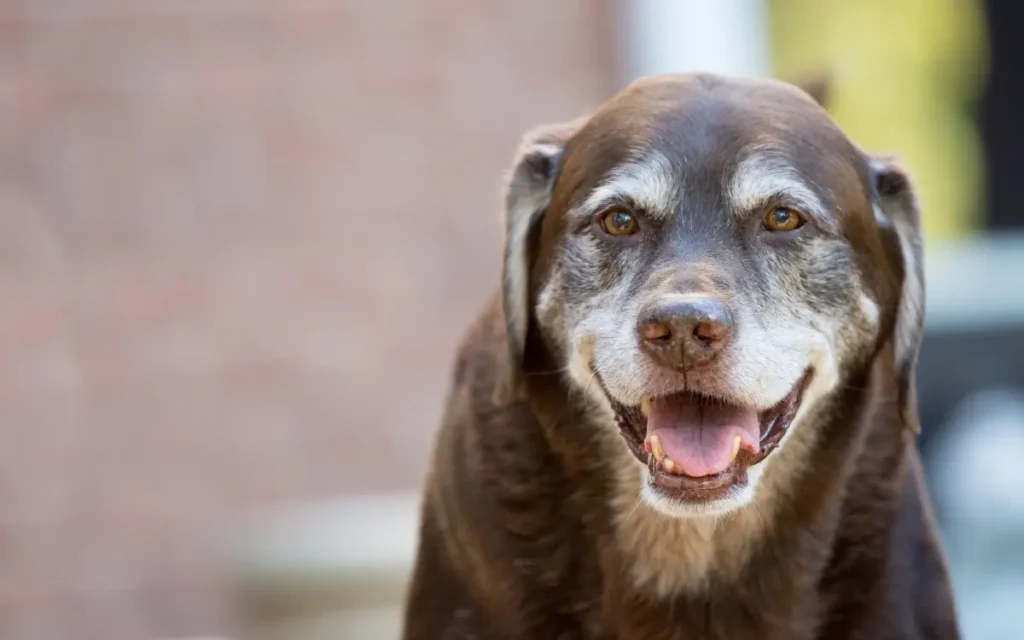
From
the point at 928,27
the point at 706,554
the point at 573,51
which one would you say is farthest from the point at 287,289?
the point at 706,554

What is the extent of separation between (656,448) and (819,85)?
122 cm

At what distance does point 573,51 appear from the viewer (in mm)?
7664

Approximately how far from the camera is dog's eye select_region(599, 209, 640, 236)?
11.1ft

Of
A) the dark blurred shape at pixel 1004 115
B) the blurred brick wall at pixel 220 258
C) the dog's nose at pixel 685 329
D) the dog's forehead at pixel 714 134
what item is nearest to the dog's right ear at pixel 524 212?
the dog's forehead at pixel 714 134

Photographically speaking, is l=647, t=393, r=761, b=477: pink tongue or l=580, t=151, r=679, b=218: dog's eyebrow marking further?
l=580, t=151, r=679, b=218: dog's eyebrow marking

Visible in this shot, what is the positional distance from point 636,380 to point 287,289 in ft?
15.0

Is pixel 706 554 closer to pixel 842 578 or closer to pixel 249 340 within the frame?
pixel 842 578

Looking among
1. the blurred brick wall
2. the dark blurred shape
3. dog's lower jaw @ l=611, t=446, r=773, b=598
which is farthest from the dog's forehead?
the dark blurred shape

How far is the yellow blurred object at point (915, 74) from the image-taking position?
8.11m

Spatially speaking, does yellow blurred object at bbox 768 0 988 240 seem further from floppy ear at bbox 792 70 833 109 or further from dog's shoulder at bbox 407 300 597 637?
dog's shoulder at bbox 407 300 597 637

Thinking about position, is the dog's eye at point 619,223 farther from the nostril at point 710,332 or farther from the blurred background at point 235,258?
the blurred background at point 235,258

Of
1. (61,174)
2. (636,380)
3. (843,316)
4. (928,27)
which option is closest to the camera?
(636,380)

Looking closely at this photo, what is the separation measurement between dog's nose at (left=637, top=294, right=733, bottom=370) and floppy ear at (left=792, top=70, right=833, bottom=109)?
3.39 ft

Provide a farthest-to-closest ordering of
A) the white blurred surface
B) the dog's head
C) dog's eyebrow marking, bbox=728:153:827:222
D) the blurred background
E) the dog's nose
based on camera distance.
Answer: the white blurred surface
the blurred background
dog's eyebrow marking, bbox=728:153:827:222
the dog's head
the dog's nose
